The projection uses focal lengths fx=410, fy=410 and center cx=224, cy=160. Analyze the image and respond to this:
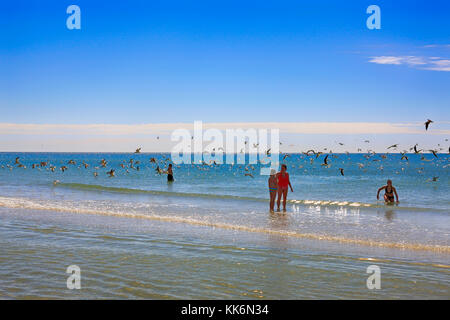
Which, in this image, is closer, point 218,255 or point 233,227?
point 218,255

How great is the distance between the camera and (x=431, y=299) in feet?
25.6

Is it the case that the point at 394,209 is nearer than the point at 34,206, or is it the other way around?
the point at 34,206

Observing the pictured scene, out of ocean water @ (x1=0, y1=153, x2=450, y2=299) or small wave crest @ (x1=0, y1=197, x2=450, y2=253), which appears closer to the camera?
ocean water @ (x1=0, y1=153, x2=450, y2=299)

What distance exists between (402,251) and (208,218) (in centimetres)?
882

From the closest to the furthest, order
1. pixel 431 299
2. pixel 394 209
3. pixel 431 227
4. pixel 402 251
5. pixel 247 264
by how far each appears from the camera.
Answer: pixel 431 299
pixel 247 264
pixel 402 251
pixel 431 227
pixel 394 209

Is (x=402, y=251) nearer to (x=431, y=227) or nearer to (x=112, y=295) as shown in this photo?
(x=431, y=227)

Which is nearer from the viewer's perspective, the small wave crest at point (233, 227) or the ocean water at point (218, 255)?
the ocean water at point (218, 255)
